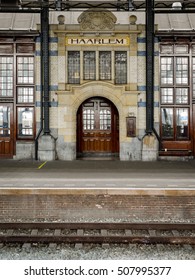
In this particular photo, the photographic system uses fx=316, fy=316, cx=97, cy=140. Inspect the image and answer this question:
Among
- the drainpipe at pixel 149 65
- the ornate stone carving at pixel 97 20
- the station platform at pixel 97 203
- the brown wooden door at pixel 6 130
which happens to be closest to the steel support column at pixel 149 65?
the drainpipe at pixel 149 65

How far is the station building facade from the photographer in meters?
16.0

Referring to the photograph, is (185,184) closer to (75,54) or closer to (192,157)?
(192,157)

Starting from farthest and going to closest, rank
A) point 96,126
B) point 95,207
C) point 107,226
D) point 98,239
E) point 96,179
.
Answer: point 96,126, point 96,179, point 95,207, point 107,226, point 98,239

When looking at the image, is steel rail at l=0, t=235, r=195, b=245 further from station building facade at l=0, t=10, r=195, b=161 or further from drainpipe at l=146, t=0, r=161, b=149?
drainpipe at l=146, t=0, r=161, b=149

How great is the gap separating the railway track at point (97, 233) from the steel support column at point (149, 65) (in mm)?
8744

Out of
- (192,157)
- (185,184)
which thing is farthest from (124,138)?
(185,184)

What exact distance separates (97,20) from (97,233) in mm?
11860

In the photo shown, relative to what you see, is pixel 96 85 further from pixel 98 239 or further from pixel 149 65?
pixel 98 239

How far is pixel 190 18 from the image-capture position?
17.2 meters

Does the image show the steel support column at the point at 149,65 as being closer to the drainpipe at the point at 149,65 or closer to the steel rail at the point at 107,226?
the drainpipe at the point at 149,65

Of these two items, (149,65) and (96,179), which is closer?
(96,179)

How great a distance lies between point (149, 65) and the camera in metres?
15.8

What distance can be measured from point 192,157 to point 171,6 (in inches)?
322

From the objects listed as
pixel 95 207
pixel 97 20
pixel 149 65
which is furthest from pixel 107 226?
pixel 97 20
